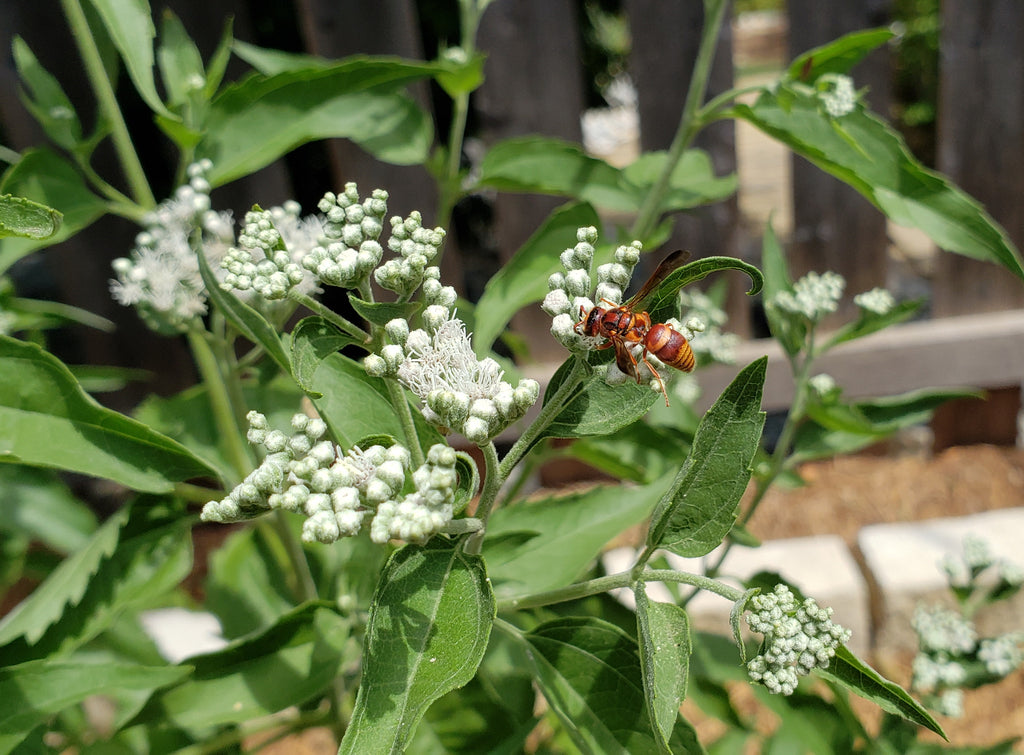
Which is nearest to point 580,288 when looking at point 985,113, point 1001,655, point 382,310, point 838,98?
point 382,310

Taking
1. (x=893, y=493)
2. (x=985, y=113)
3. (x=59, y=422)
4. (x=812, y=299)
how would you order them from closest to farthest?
(x=59, y=422) → (x=812, y=299) → (x=985, y=113) → (x=893, y=493)

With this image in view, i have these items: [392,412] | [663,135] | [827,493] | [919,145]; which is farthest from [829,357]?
[919,145]

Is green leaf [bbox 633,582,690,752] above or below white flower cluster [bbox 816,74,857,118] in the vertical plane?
below

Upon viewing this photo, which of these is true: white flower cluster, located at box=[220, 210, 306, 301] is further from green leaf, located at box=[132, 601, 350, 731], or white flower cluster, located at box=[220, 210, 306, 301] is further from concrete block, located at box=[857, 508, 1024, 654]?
concrete block, located at box=[857, 508, 1024, 654]

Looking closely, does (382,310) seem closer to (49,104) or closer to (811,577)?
(49,104)

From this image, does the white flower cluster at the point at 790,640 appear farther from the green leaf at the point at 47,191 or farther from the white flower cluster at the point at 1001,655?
the green leaf at the point at 47,191

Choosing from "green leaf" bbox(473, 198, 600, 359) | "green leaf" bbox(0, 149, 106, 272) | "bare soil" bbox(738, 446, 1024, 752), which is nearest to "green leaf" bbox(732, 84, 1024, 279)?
"green leaf" bbox(473, 198, 600, 359)

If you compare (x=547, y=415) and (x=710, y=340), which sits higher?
(x=547, y=415)
